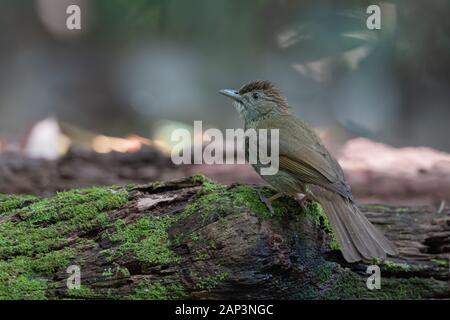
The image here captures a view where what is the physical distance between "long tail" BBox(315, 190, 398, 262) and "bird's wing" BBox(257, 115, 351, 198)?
0.22 ft

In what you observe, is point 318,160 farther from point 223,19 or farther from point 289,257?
point 223,19

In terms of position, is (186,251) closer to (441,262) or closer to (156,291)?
(156,291)

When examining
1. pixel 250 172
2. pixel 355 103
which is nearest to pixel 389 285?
pixel 250 172

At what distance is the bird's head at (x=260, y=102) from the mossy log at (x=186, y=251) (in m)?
0.80

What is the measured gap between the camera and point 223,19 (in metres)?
7.98

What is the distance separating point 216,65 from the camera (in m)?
7.98

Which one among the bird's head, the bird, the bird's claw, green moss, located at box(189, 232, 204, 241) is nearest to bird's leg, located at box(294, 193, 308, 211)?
the bird

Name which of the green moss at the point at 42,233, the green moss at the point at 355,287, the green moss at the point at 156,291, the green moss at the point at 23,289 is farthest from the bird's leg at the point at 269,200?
the green moss at the point at 23,289

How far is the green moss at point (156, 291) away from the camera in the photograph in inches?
127

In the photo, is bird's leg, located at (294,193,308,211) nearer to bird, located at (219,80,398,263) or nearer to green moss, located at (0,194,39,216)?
bird, located at (219,80,398,263)

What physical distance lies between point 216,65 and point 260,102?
3600mm

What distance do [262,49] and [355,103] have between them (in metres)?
1.21

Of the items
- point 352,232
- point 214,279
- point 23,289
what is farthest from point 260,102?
point 23,289

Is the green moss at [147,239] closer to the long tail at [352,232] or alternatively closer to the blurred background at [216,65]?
the long tail at [352,232]
